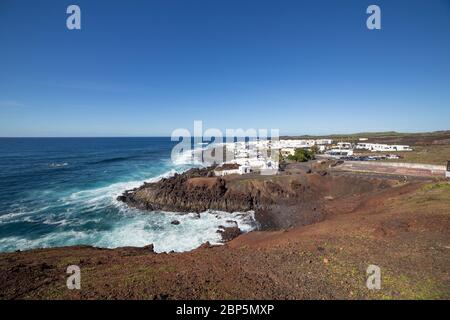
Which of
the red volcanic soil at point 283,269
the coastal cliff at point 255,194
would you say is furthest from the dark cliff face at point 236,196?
the red volcanic soil at point 283,269

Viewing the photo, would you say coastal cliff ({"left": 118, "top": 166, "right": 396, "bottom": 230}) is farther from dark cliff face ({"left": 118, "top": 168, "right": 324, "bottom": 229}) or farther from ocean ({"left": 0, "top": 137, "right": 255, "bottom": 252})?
ocean ({"left": 0, "top": 137, "right": 255, "bottom": 252})

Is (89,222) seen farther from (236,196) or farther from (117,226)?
(236,196)

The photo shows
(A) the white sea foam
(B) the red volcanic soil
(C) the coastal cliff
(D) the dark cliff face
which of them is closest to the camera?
(B) the red volcanic soil

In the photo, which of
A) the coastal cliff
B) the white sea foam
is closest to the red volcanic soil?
the white sea foam

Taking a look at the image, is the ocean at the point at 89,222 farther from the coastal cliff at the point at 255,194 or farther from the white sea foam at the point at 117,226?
the coastal cliff at the point at 255,194

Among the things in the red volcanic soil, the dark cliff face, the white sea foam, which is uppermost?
the red volcanic soil

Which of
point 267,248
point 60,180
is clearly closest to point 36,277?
point 267,248

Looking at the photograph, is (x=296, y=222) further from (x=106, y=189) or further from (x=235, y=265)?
(x=106, y=189)
